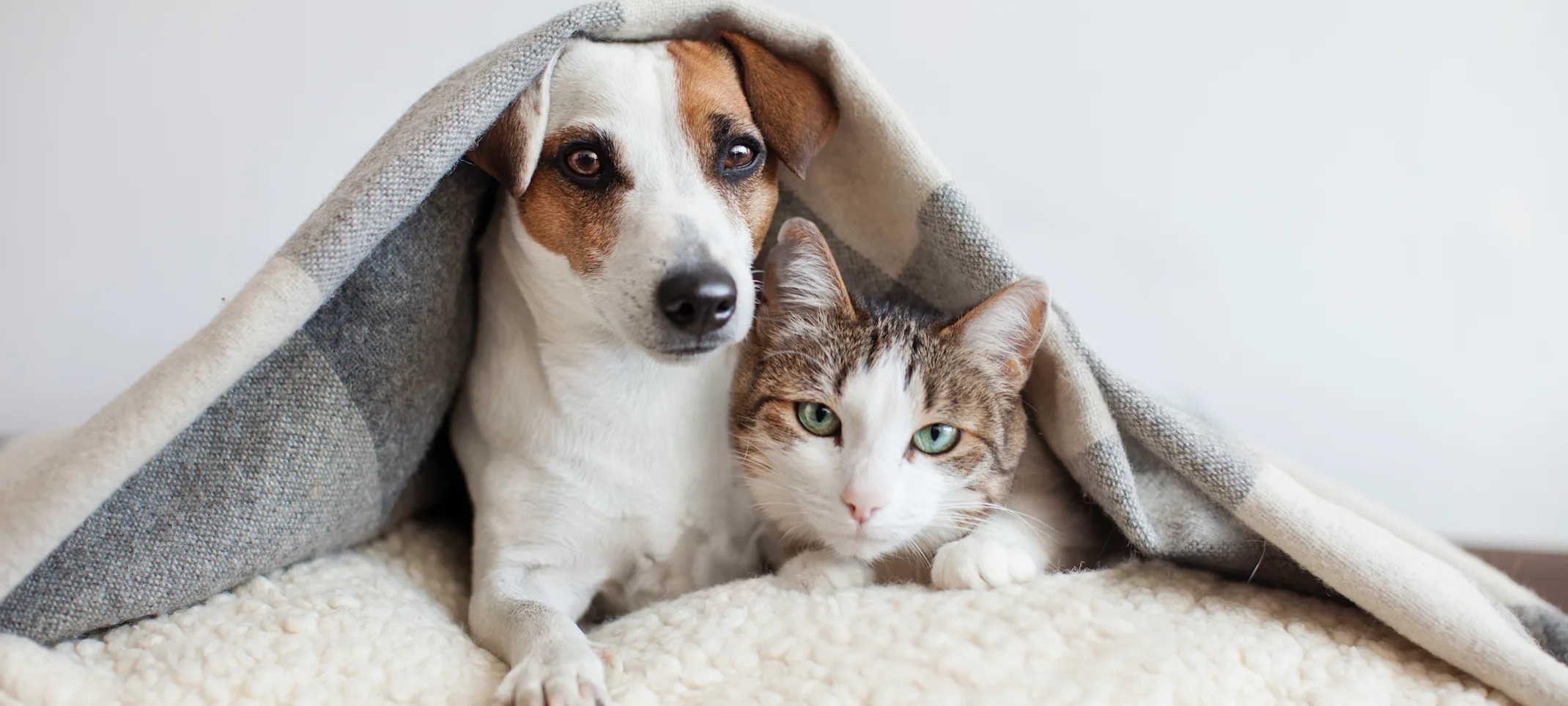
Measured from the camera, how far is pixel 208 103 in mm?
1928

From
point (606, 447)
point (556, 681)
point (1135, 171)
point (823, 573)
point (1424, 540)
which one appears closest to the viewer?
point (556, 681)

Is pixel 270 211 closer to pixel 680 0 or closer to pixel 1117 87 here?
pixel 680 0

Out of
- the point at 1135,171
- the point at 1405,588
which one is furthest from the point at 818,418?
the point at 1135,171

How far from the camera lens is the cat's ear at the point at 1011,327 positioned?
117 centimetres

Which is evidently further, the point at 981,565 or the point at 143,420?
the point at 981,565

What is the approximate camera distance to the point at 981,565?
3.73 ft

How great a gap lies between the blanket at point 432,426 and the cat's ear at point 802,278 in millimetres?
141

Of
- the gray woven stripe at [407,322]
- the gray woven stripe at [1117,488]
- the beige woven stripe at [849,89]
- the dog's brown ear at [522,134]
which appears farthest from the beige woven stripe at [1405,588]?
the gray woven stripe at [407,322]

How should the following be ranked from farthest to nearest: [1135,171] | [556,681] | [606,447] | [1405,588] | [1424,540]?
[1135,171]
[1424,540]
[606,447]
[1405,588]
[556,681]

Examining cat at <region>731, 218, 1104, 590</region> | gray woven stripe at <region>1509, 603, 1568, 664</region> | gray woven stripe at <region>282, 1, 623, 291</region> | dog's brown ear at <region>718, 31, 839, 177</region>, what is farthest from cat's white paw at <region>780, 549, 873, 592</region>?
gray woven stripe at <region>1509, 603, 1568, 664</region>

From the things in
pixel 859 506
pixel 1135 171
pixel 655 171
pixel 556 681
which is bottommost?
pixel 556 681

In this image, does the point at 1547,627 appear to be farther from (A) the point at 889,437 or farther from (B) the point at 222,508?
(B) the point at 222,508

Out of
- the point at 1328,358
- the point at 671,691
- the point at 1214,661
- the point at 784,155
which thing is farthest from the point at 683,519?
the point at 1328,358

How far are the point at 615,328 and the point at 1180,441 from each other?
666 millimetres
